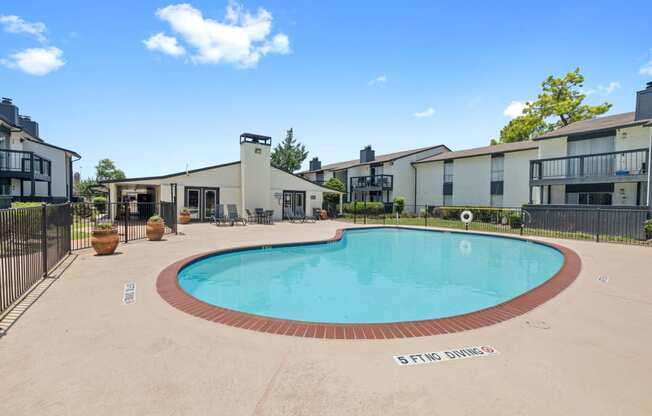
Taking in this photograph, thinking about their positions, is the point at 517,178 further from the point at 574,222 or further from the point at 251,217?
the point at 251,217

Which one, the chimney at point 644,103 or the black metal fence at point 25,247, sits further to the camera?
the chimney at point 644,103

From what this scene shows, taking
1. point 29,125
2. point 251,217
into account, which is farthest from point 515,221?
point 29,125

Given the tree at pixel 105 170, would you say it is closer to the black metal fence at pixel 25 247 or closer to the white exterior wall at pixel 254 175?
the white exterior wall at pixel 254 175

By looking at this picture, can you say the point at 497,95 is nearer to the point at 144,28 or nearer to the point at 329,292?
the point at 329,292

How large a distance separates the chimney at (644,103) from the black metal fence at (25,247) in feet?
79.6

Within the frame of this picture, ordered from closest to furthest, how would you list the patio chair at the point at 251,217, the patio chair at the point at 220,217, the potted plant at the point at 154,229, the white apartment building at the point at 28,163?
the potted plant at the point at 154,229 < the white apartment building at the point at 28,163 < the patio chair at the point at 220,217 < the patio chair at the point at 251,217

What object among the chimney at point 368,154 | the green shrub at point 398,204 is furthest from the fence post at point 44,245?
the chimney at point 368,154

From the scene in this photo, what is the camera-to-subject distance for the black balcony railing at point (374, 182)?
2933 cm

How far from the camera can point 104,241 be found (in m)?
8.42

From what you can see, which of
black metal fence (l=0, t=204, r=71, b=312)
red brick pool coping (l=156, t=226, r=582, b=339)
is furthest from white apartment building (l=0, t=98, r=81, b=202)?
red brick pool coping (l=156, t=226, r=582, b=339)

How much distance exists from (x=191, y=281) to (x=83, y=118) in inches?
599

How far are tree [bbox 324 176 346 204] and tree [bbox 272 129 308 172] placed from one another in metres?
17.1

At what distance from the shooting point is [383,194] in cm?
3081

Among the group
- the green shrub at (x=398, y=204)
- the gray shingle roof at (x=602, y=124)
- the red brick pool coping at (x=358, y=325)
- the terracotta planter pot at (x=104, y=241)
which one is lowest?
the red brick pool coping at (x=358, y=325)
